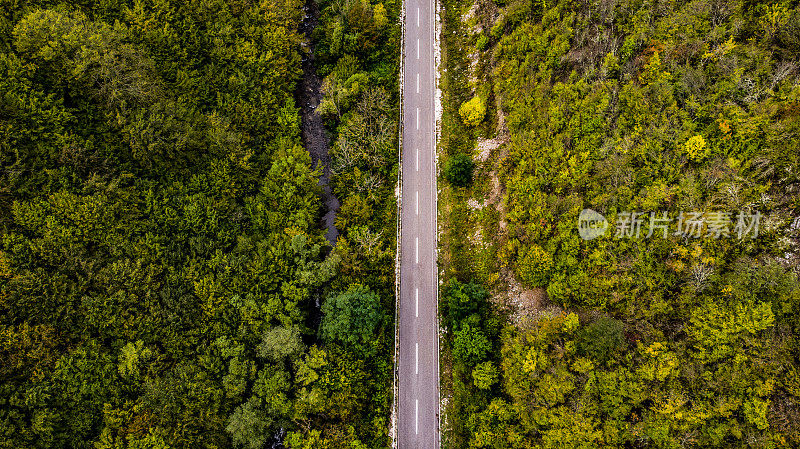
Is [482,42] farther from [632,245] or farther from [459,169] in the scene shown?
[632,245]

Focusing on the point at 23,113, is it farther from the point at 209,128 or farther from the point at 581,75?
the point at 581,75

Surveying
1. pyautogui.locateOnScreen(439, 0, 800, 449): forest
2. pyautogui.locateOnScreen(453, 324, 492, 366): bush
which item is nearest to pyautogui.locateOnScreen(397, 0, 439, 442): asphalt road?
pyautogui.locateOnScreen(439, 0, 800, 449): forest

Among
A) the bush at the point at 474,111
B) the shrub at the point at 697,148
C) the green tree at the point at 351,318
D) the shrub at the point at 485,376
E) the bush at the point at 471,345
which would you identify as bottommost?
the shrub at the point at 485,376

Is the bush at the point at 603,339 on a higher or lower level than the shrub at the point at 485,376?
higher

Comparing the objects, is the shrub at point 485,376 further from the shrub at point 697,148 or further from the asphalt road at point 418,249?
the shrub at point 697,148

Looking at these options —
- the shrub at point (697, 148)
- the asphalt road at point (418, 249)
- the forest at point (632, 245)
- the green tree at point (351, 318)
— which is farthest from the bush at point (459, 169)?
the shrub at point (697, 148)

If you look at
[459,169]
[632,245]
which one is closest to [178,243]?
[459,169]

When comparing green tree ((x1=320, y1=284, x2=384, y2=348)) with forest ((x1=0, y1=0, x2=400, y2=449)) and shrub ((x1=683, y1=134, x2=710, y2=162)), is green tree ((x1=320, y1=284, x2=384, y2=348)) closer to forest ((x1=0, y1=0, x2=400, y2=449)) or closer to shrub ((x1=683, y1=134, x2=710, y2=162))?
forest ((x1=0, y1=0, x2=400, y2=449))
